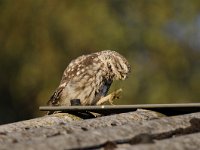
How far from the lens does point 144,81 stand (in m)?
29.2

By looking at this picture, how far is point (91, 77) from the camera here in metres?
9.88

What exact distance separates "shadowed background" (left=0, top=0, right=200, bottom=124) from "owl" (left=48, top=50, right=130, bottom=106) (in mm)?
16823

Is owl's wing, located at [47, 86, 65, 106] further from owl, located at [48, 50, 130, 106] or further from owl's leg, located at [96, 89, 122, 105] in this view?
owl's leg, located at [96, 89, 122, 105]

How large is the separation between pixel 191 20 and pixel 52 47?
5.68 meters

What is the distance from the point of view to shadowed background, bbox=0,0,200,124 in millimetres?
28031

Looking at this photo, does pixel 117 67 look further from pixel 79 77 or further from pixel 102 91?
pixel 79 77

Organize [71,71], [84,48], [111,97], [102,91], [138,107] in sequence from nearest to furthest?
[138,107]
[111,97]
[102,91]
[71,71]
[84,48]

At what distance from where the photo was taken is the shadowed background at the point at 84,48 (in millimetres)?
28031

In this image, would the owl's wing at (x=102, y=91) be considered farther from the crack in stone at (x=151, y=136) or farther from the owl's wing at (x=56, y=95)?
the crack in stone at (x=151, y=136)

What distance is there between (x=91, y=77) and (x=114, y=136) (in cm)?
569

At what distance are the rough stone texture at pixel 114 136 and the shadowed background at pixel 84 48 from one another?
22303 mm

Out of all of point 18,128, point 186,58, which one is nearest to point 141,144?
point 18,128

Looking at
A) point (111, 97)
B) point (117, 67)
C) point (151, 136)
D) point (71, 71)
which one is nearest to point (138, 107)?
point (151, 136)

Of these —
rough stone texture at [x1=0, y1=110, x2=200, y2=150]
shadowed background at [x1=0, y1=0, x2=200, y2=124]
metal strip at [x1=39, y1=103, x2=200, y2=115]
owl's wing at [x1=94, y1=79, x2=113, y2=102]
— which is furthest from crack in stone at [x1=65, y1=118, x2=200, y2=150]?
shadowed background at [x1=0, y1=0, x2=200, y2=124]
